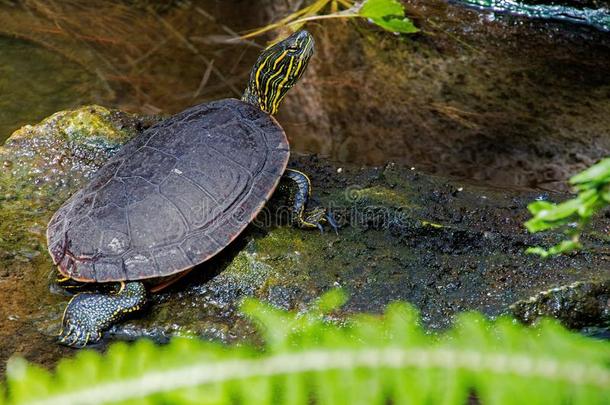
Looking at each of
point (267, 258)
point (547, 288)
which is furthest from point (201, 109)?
point (547, 288)

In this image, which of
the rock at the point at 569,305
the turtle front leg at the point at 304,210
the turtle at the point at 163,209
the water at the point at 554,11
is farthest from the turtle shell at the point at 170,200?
the water at the point at 554,11

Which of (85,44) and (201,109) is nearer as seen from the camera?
(201,109)

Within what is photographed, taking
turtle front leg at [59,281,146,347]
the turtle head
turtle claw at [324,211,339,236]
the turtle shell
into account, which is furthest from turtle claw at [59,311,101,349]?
the turtle head

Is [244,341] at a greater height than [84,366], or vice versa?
[84,366]

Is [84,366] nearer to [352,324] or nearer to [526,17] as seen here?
[352,324]

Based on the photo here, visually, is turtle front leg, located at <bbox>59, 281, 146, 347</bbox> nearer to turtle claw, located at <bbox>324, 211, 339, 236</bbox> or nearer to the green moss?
the green moss

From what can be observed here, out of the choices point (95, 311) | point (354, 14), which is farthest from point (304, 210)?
point (354, 14)
